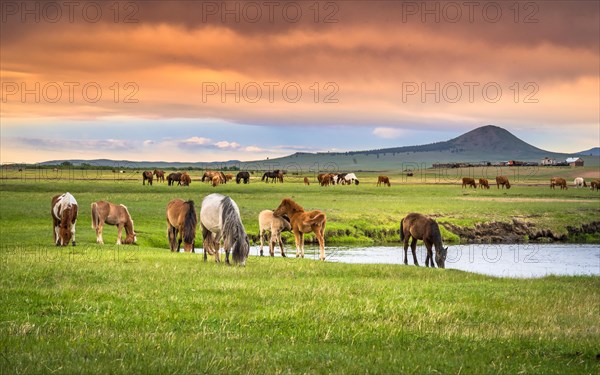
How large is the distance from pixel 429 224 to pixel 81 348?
23.4 meters

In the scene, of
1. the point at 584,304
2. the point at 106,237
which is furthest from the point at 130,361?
the point at 106,237

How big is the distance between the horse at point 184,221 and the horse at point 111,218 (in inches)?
175

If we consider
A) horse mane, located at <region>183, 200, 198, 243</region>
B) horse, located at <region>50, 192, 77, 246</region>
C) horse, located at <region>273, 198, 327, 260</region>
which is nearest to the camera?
horse mane, located at <region>183, 200, 198, 243</region>

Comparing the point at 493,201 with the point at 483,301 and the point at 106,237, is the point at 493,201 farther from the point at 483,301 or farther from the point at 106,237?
the point at 483,301

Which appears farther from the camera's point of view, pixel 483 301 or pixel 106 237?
pixel 106 237

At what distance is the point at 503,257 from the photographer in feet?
145

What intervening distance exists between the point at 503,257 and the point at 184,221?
22.6 m

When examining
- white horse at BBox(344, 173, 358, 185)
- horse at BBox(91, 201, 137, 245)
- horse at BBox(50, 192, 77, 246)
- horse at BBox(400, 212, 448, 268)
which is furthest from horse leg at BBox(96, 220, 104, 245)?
white horse at BBox(344, 173, 358, 185)

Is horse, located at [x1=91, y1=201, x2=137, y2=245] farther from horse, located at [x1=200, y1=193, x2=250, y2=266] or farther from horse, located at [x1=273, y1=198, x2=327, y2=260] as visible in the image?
horse, located at [x1=200, y1=193, x2=250, y2=266]

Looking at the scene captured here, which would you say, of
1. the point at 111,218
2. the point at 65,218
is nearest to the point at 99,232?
the point at 111,218

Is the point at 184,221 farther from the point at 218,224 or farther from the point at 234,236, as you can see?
the point at 234,236

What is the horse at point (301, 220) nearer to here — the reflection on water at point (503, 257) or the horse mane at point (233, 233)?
the reflection on water at point (503, 257)

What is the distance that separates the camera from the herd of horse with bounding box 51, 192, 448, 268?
966 inches

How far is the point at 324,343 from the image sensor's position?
12.4 metres
